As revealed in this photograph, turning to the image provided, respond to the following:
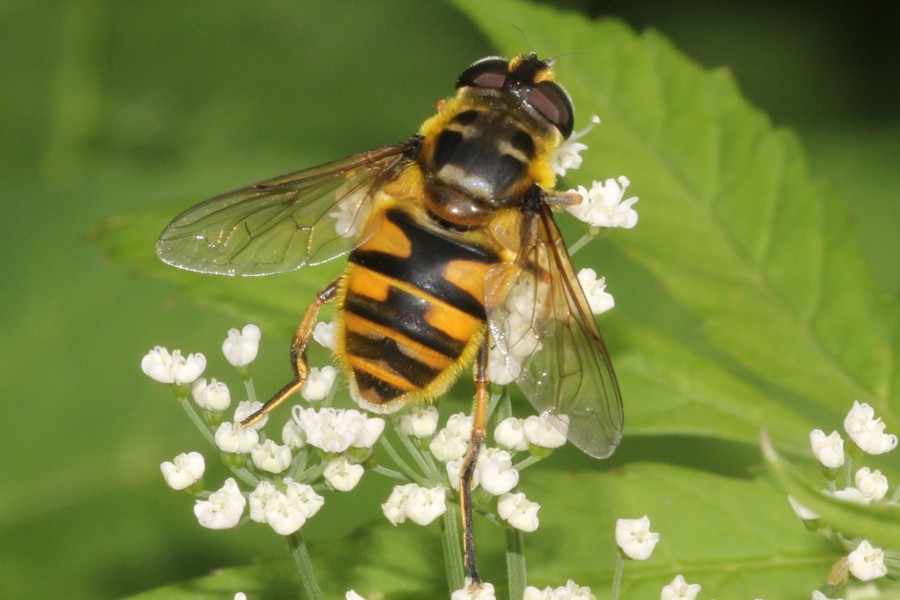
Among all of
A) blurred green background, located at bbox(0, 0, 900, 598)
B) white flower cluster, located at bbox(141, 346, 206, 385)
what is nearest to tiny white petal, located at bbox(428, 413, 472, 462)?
white flower cluster, located at bbox(141, 346, 206, 385)

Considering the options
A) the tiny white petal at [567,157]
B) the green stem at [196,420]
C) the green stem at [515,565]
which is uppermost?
the tiny white petal at [567,157]

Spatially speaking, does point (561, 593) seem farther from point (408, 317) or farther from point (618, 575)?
point (408, 317)

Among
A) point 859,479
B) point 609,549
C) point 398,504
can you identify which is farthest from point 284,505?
point 859,479

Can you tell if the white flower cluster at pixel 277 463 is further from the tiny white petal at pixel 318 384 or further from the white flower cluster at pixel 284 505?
the tiny white petal at pixel 318 384

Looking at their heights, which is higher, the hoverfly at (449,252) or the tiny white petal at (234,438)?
the hoverfly at (449,252)

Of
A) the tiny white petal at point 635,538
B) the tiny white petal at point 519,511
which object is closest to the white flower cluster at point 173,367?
the tiny white petal at point 519,511

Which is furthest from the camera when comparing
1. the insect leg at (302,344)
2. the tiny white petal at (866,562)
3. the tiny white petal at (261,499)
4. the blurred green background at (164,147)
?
the blurred green background at (164,147)

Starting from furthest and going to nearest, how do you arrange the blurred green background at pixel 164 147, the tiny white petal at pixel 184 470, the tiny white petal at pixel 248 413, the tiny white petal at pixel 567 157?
the blurred green background at pixel 164 147
the tiny white petal at pixel 567 157
the tiny white petal at pixel 248 413
the tiny white petal at pixel 184 470
